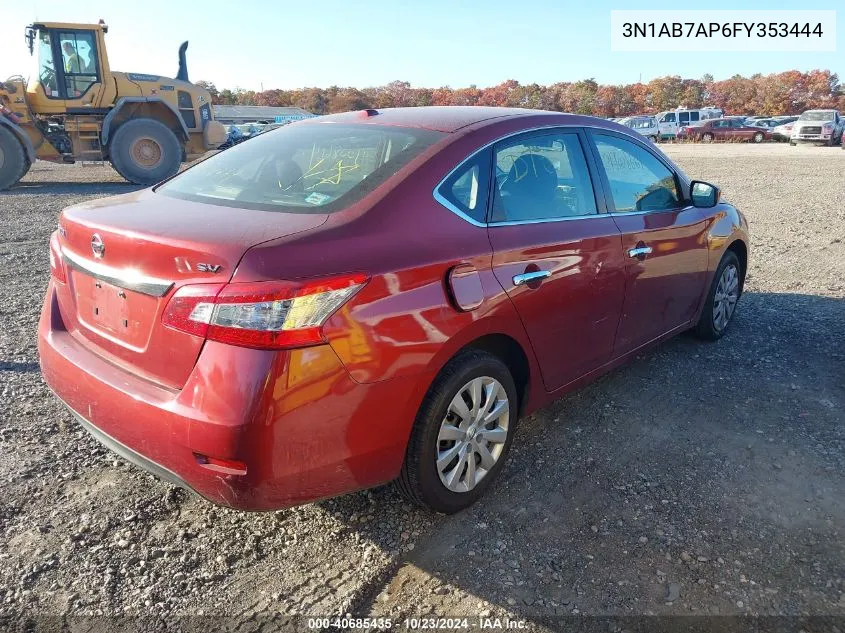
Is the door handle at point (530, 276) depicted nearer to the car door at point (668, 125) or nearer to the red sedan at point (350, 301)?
the red sedan at point (350, 301)

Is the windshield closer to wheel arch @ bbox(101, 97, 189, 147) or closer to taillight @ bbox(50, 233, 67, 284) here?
wheel arch @ bbox(101, 97, 189, 147)

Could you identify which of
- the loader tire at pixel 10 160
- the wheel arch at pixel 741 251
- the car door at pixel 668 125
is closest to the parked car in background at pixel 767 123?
the car door at pixel 668 125

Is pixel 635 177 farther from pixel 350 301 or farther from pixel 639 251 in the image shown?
pixel 350 301

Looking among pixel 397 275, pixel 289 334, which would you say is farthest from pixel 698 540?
pixel 289 334

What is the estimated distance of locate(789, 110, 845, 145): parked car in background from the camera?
32272 mm

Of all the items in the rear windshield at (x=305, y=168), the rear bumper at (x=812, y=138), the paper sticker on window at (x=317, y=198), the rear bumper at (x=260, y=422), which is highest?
the rear bumper at (x=812, y=138)

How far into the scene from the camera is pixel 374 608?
234 centimetres

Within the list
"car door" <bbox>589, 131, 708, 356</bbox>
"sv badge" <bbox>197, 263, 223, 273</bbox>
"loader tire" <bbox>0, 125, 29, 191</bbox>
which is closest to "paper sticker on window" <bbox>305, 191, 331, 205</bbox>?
"sv badge" <bbox>197, 263, 223, 273</bbox>

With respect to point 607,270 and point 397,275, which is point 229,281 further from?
point 607,270

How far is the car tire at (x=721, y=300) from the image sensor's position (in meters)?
4.70

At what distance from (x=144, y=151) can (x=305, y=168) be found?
45.8ft

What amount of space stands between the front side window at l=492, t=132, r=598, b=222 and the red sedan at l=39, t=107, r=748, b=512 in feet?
0.04

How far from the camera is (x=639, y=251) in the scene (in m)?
3.61

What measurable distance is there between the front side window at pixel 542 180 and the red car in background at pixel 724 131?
40.7m
